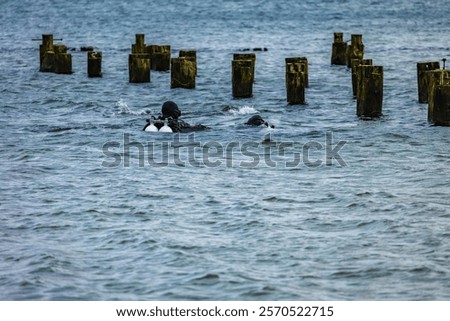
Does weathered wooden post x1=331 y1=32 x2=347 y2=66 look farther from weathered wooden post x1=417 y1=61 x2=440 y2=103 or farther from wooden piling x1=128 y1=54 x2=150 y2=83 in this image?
weathered wooden post x1=417 y1=61 x2=440 y2=103

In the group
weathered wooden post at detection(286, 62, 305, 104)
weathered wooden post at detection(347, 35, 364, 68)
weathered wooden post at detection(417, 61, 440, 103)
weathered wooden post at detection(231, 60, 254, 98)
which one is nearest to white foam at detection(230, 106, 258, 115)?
weathered wooden post at detection(286, 62, 305, 104)

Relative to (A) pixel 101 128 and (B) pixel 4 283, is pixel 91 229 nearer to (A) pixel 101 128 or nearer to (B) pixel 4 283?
(B) pixel 4 283

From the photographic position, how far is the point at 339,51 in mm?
40969

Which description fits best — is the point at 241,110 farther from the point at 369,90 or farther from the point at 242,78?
the point at 369,90

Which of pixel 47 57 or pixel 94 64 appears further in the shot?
pixel 47 57

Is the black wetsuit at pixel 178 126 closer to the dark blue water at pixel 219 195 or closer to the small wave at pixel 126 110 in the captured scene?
the dark blue water at pixel 219 195

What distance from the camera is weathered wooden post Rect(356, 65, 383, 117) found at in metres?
23.7

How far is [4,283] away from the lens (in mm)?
13102

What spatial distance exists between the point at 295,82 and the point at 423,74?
132 inches

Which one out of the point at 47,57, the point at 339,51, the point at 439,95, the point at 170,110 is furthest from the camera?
the point at 339,51

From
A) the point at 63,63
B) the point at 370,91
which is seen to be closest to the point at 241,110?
the point at 370,91

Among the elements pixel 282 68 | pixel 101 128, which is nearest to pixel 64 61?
pixel 282 68

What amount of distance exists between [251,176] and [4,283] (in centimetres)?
710

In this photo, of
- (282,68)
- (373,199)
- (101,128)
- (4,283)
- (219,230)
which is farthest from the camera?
(282,68)
